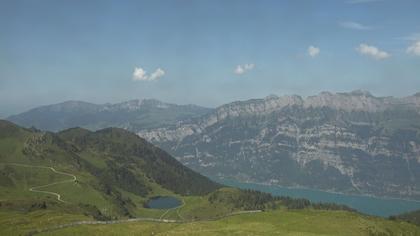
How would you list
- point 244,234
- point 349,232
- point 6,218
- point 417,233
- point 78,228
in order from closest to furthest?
1. point 244,234
2. point 78,228
3. point 349,232
4. point 6,218
5. point 417,233

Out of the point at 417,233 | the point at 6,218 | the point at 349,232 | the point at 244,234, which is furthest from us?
the point at 417,233

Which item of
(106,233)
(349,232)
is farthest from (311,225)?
(106,233)

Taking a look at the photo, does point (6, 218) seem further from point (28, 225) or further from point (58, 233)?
point (58, 233)

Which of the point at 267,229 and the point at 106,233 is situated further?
the point at 267,229

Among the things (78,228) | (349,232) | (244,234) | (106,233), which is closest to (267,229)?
(244,234)

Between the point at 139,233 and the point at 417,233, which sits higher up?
the point at 139,233

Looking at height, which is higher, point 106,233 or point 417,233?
point 106,233

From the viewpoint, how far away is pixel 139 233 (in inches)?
3831

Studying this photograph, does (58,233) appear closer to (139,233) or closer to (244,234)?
(139,233)

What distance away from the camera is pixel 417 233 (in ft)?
465

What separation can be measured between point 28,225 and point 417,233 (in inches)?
4424

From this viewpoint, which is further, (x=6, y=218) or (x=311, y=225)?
(x=6, y=218)

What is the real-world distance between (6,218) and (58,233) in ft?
133

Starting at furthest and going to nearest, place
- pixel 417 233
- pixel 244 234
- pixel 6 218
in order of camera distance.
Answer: pixel 417 233 → pixel 6 218 → pixel 244 234
